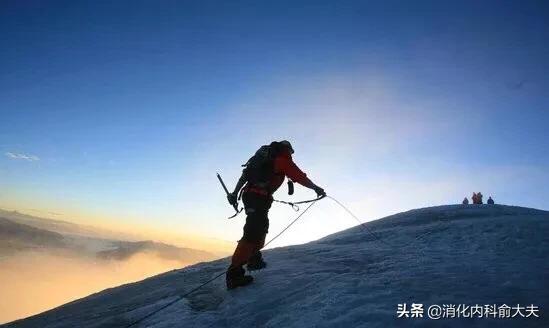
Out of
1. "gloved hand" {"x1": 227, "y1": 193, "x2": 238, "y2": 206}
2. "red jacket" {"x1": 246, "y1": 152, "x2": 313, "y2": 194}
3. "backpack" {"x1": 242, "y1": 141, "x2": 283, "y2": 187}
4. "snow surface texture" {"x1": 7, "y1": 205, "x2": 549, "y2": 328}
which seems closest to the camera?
"snow surface texture" {"x1": 7, "y1": 205, "x2": 549, "y2": 328}

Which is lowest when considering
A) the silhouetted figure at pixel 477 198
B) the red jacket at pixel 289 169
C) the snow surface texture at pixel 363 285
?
the snow surface texture at pixel 363 285

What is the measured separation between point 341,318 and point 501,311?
1867mm

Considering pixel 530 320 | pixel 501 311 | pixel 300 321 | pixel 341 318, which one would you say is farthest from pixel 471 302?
pixel 300 321

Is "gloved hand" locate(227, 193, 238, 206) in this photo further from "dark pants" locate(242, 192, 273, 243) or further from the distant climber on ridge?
"dark pants" locate(242, 192, 273, 243)

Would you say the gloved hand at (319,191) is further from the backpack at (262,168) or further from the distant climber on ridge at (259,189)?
the backpack at (262,168)

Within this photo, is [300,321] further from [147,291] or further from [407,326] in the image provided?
[147,291]

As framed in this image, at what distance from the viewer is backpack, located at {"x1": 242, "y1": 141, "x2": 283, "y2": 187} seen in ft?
26.0

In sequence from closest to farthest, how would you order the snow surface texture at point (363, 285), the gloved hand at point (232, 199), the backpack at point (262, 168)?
the snow surface texture at point (363, 285), the backpack at point (262, 168), the gloved hand at point (232, 199)

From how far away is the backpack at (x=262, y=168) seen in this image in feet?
26.0

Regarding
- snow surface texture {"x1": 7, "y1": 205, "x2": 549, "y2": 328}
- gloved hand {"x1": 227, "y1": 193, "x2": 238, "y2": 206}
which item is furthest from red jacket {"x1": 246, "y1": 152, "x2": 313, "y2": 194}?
snow surface texture {"x1": 7, "y1": 205, "x2": 549, "y2": 328}

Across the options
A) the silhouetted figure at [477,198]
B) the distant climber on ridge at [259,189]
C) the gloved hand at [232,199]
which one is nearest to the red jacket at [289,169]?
the distant climber on ridge at [259,189]

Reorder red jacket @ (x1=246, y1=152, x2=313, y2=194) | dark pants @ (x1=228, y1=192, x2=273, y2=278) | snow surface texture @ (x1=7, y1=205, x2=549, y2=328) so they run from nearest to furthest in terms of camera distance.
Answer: snow surface texture @ (x1=7, y1=205, x2=549, y2=328)
red jacket @ (x1=246, y1=152, x2=313, y2=194)
dark pants @ (x1=228, y1=192, x2=273, y2=278)

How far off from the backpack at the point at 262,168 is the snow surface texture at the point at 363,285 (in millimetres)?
1884

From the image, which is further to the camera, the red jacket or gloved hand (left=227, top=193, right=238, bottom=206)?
gloved hand (left=227, top=193, right=238, bottom=206)
